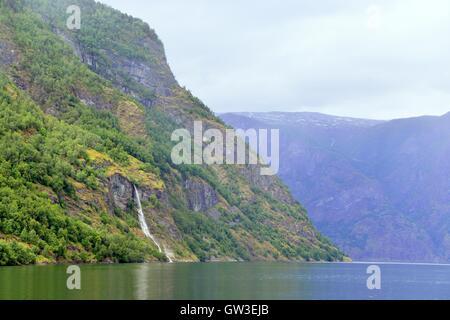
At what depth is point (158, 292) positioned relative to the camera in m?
105
